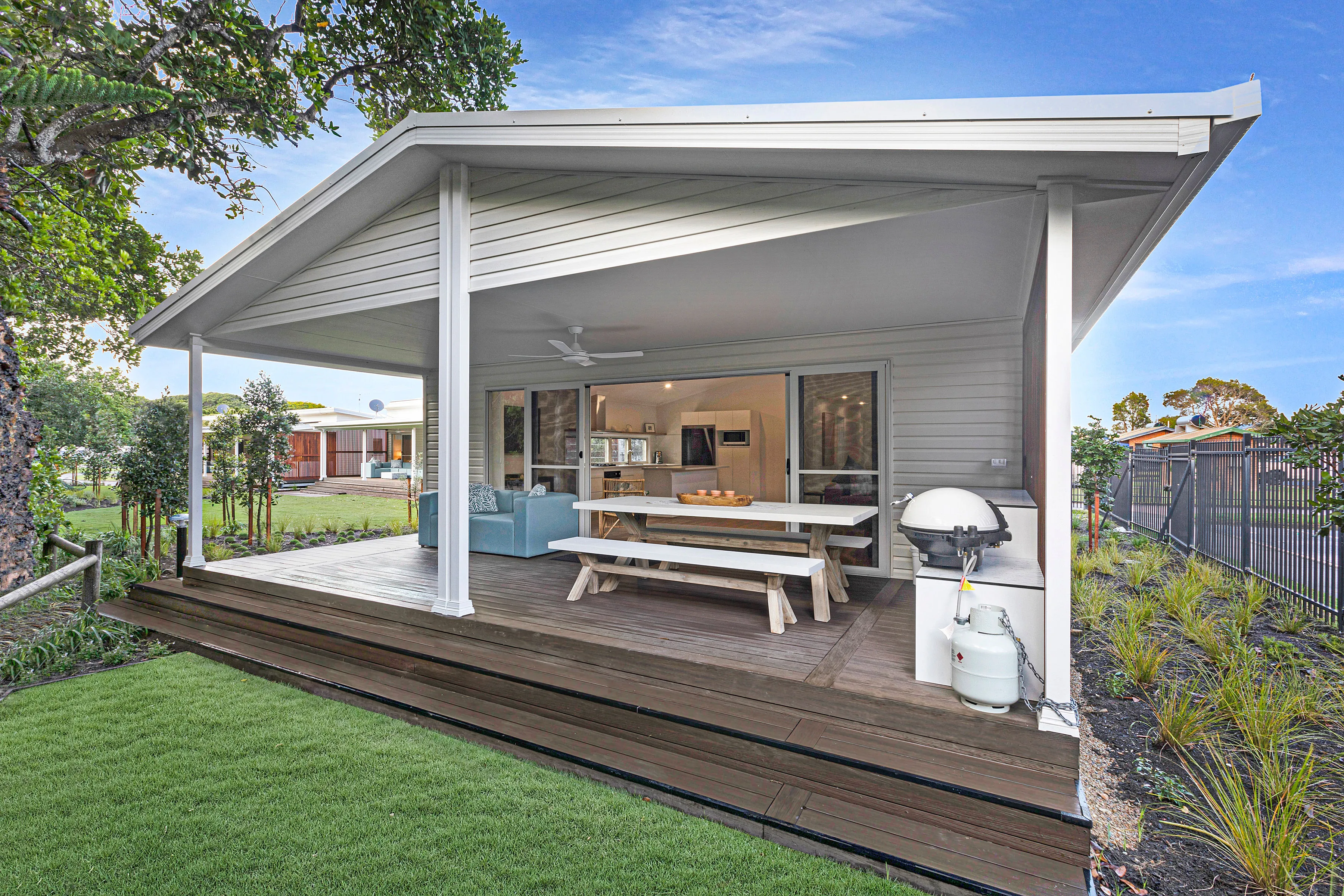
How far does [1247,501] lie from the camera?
229 inches

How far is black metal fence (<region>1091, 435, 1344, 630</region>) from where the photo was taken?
4.71m

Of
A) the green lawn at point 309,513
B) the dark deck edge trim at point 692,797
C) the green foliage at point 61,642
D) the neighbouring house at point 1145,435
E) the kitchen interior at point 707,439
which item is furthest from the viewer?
the neighbouring house at point 1145,435

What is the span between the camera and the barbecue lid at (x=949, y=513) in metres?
2.86

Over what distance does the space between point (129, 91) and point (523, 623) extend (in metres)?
3.05

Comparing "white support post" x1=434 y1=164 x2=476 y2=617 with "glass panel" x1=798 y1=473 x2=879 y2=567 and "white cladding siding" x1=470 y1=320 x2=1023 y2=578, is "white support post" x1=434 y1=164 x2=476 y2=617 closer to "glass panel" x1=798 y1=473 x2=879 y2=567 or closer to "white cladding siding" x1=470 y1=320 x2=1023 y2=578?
"white cladding siding" x1=470 y1=320 x2=1023 y2=578

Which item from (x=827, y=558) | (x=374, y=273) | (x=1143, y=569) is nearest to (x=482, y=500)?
(x=374, y=273)

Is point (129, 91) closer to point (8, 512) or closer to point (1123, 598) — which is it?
point (8, 512)

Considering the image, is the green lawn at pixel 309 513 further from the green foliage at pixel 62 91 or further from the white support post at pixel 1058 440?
the white support post at pixel 1058 440

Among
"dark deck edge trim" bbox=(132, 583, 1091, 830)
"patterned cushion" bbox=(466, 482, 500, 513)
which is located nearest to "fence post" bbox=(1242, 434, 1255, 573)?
"dark deck edge trim" bbox=(132, 583, 1091, 830)

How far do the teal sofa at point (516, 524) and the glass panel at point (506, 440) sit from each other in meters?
0.91

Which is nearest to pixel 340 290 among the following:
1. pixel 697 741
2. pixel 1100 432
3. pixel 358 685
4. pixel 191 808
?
pixel 358 685

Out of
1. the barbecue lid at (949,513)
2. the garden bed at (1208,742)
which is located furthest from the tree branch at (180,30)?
the garden bed at (1208,742)

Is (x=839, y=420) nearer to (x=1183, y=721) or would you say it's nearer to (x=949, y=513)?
(x=949, y=513)

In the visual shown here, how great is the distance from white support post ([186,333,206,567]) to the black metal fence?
900cm
